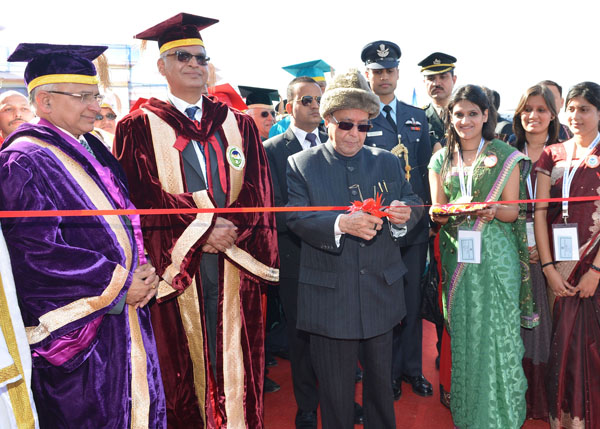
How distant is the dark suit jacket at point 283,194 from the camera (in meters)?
3.49

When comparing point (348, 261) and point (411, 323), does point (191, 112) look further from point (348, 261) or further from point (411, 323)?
point (411, 323)

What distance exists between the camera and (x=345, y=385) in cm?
265

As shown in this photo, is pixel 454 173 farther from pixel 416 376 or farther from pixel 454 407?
pixel 416 376

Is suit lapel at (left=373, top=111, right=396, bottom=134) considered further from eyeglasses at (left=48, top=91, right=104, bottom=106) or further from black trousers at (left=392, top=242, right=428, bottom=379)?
eyeglasses at (left=48, top=91, right=104, bottom=106)

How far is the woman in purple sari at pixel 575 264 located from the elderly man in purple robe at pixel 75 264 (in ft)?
7.62

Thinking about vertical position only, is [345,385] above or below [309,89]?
below

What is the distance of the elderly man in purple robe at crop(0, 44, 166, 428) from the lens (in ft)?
6.84

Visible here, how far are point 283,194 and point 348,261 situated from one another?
1.09 m

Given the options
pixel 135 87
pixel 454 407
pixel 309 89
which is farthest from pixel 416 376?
pixel 135 87

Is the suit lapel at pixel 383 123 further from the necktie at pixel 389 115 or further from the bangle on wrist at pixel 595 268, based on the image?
the bangle on wrist at pixel 595 268

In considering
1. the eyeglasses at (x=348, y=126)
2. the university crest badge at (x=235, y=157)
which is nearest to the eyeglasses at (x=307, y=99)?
the university crest badge at (x=235, y=157)

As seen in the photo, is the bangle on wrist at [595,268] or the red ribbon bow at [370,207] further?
the bangle on wrist at [595,268]

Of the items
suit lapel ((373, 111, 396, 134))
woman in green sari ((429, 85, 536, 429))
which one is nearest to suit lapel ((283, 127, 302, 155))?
suit lapel ((373, 111, 396, 134))

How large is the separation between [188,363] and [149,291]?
601 mm
